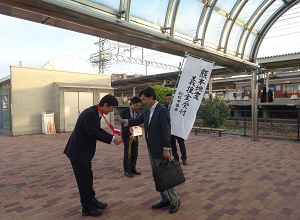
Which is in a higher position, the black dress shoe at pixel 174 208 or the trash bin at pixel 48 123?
the trash bin at pixel 48 123

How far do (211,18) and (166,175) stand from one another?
4574 millimetres

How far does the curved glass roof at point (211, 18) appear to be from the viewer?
454cm

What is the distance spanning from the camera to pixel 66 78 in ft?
42.9

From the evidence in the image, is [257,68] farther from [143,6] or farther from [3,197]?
[3,197]

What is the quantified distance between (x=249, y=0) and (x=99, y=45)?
31383mm

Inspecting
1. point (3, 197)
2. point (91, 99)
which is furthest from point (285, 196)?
point (91, 99)

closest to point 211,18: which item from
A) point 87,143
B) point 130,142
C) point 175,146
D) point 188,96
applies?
point 188,96

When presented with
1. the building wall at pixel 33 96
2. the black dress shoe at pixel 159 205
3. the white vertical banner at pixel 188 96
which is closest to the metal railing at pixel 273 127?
the white vertical banner at pixel 188 96

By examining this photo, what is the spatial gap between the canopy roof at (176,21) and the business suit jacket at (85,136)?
1.68m

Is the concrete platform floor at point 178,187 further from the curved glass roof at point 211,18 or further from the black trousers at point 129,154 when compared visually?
the curved glass roof at point 211,18

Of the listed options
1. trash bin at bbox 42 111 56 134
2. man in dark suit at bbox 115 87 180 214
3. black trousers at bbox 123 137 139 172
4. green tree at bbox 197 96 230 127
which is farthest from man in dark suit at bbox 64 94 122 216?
green tree at bbox 197 96 230 127

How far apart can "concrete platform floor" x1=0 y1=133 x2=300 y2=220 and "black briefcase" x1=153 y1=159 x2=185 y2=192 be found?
0.46 meters

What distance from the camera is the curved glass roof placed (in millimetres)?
4539

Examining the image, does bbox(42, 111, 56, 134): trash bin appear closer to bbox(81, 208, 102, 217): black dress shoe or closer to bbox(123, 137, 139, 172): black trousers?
bbox(123, 137, 139, 172): black trousers
